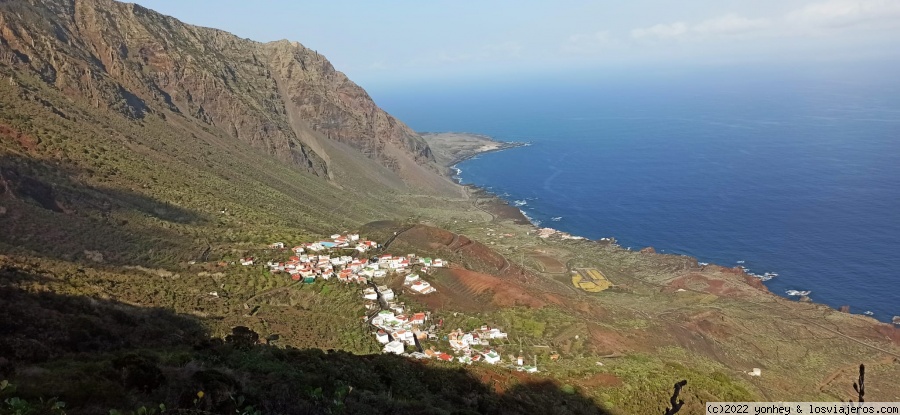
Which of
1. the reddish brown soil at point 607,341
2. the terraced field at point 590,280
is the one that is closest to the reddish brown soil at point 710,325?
the reddish brown soil at point 607,341

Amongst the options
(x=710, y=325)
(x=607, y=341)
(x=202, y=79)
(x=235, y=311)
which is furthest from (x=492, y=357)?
(x=202, y=79)

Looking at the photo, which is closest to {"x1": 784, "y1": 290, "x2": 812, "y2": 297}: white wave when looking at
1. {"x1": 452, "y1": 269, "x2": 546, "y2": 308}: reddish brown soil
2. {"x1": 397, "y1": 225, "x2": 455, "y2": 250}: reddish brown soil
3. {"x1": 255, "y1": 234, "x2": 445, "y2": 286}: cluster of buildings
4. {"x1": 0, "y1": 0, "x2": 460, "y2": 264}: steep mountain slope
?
{"x1": 452, "y1": 269, "x2": 546, "y2": 308}: reddish brown soil

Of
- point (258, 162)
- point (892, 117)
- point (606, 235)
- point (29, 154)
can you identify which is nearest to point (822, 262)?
point (606, 235)

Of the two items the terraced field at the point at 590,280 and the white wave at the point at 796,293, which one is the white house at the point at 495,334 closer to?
the terraced field at the point at 590,280

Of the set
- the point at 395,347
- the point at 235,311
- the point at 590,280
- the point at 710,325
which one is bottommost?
the point at 590,280

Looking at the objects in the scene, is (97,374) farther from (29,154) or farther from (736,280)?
(736,280)

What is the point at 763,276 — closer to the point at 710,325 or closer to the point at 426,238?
the point at 710,325
